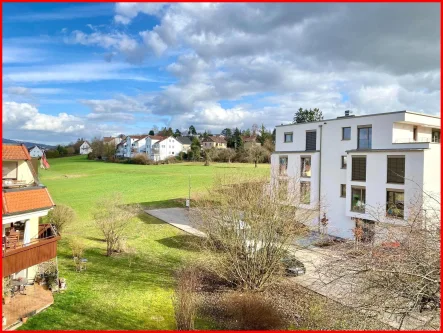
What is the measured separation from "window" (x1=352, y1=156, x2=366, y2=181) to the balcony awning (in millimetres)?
21779

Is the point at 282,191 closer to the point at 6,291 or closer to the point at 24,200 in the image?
the point at 24,200

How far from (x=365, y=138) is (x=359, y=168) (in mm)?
2422

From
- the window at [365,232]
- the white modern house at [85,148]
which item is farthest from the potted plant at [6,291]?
the white modern house at [85,148]

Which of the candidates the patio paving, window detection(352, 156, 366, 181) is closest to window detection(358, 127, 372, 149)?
window detection(352, 156, 366, 181)

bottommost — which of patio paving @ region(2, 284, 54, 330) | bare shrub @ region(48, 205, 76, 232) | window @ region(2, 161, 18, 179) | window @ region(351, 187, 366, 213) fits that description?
patio paving @ region(2, 284, 54, 330)

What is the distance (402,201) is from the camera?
23641mm

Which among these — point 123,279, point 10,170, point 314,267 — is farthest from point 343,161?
point 10,170

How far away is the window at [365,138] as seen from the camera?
86.8 ft

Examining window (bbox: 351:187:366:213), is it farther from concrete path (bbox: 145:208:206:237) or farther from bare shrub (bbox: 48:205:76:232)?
bare shrub (bbox: 48:205:76:232)

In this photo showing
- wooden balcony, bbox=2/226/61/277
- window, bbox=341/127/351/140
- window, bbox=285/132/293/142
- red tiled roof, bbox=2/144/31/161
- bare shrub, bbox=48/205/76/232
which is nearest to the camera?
wooden balcony, bbox=2/226/61/277

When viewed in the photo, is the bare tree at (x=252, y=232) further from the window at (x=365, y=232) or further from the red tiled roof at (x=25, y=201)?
the red tiled roof at (x=25, y=201)

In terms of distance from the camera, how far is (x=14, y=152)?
604 inches

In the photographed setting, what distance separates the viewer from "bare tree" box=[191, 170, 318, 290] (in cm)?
1723

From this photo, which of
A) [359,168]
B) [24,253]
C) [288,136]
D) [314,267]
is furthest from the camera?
[288,136]
